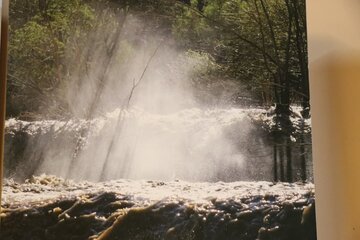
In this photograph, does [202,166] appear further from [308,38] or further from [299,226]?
[308,38]

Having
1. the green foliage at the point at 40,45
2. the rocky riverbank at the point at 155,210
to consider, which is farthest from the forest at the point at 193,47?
the rocky riverbank at the point at 155,210

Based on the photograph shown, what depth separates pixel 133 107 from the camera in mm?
1292

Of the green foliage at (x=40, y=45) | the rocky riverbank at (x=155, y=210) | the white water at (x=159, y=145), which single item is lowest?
the rocky riverbank at (x=155, y=210)

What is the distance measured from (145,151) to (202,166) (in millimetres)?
194

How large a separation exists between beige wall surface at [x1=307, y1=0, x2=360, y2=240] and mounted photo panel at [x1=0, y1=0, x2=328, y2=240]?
0.03 meters

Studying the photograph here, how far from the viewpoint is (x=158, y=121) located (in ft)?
4.22

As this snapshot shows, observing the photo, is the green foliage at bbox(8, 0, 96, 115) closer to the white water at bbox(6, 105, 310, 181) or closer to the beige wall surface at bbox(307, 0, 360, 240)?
the white water at bbox(6, 105, 310, 181)

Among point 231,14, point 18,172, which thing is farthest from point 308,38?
point 18,172

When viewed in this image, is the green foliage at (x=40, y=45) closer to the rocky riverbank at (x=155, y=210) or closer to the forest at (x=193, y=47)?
the forest at (x=193, y=47)

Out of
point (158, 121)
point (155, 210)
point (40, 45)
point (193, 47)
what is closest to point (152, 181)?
point (155, 210)

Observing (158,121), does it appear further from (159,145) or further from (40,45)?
(40,45)

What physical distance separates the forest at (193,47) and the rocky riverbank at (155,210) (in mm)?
186

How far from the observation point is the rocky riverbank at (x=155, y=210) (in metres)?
1.21

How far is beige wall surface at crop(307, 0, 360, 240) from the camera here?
1219mm
